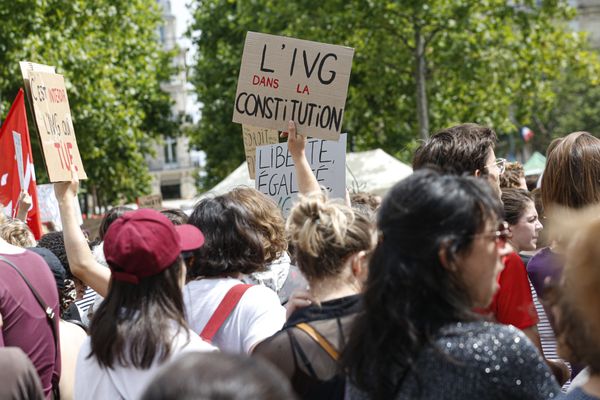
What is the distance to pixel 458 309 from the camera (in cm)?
245

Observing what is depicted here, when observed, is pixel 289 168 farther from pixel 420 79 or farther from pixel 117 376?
pixel 420 79

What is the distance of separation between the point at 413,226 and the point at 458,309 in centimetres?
23

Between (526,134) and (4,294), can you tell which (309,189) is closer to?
(4,294)

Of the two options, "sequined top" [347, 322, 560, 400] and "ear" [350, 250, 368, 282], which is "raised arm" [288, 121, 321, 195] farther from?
"sequined top" [347, 322, 560, 400]

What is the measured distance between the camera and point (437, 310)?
8.05 ft

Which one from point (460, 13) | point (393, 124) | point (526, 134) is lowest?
point (526, 134)

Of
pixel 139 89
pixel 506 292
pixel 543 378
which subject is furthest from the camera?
pixel 139 89

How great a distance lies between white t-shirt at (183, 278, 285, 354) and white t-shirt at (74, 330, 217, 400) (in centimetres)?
51

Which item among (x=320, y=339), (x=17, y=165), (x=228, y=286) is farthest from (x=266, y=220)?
(x=17, y=165)

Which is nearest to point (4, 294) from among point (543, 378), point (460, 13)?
point (543, 378)

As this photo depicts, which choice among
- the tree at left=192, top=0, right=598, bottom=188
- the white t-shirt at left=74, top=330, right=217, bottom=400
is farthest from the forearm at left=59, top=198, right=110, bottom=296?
the tree at left=192, top=0, right=598, bottom=188

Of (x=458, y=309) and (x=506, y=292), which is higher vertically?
(x=458, y=309)

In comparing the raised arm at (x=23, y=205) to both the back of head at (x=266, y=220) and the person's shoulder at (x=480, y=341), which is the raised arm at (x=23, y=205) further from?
the person's shoulder at (x=480, y=341)

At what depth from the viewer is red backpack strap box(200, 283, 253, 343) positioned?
11.7ft
